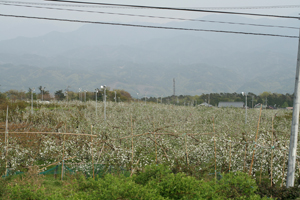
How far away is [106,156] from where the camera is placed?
7773 millimetres

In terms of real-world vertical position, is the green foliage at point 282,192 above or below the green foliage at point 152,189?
below

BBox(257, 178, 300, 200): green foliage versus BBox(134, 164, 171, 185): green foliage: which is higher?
BBox(134, 164, 171, 185): green foliage

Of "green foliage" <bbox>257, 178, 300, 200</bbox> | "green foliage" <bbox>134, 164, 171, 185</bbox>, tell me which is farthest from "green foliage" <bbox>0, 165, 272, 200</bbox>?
"green foliage" <bbox>257, 178, 300, 200</bbox>

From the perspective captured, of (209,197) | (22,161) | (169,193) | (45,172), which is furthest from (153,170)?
(22,161)

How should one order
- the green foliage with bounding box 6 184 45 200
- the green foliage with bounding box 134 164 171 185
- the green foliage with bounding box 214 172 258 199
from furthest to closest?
1. the green foliage with bounding box 134 164 171 185
2. the green foliage with bounding box 214 172 258 199
3. the green foliage with bounding box 6 184 45 200

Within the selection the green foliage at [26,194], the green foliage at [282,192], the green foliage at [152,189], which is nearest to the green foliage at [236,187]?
the green foliage at [152,189]

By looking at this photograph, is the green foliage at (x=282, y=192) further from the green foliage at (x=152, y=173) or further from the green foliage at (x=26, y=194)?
the green foliage at (x=26, y=194)

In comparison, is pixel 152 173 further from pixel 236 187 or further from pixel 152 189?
pixel 236 187

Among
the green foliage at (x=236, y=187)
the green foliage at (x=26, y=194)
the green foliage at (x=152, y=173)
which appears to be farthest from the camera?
the green foliage at (x=152, y=173)

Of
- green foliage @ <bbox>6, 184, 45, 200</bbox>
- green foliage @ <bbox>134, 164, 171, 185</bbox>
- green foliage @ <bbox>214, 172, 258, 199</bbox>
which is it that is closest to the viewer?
green foliage @ <bbox>6, 184, 45, 200</bbox>

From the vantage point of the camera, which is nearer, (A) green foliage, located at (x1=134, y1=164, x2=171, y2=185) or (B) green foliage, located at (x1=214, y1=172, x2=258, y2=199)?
(B) green foliage, located at (x1=214, y1=172, x2=258, y2=199)

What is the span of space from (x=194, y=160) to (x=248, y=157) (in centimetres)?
158

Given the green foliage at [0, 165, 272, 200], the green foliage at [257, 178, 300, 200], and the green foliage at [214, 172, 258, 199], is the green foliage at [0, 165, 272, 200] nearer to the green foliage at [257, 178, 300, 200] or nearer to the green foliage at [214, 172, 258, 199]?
the green foliage at [214, 172, 258, 199]

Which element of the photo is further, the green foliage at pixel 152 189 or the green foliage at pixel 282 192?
the green foliage at pixel 282 192
